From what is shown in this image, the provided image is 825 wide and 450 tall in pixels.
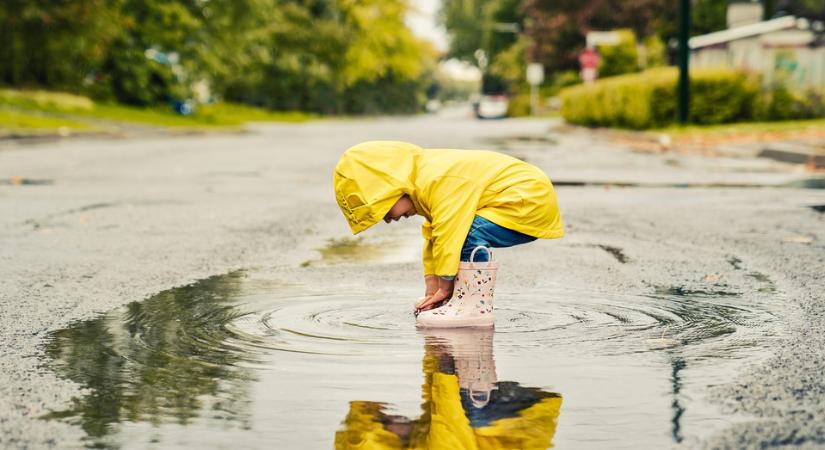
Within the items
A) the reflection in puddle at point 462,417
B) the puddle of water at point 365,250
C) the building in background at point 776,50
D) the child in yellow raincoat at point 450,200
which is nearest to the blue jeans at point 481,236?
the child in yellow raincoat at point 450,200

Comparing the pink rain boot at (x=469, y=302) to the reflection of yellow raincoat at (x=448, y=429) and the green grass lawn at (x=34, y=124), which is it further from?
the green grass lawn at (x=34, y=124)

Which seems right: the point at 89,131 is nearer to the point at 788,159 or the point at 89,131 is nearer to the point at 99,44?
the point at 99,44

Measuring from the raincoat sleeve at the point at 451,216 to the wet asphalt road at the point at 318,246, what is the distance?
140cm

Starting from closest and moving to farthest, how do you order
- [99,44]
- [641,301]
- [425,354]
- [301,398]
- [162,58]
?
[301,398]
[425,354]
[641,301]
[99,44]
[162,58]

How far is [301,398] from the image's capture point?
4.51 m

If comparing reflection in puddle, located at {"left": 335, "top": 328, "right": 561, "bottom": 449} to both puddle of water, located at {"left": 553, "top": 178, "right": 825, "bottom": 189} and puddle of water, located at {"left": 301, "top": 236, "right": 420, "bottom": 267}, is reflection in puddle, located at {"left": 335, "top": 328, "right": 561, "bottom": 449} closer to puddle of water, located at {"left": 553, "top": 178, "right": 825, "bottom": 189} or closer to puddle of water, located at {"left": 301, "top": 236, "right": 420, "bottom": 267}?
puddle of water, located at {"left": 301, "top": 236, "right": 420, "bottom": 267}

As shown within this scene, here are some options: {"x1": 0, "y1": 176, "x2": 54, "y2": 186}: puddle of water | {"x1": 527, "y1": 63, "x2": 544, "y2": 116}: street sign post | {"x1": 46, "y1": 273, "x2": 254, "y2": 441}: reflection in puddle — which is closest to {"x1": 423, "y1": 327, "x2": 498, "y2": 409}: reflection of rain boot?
{"x1": 46, "y1": 273, "x2": 254, "y2": 441}: reflection in puddle

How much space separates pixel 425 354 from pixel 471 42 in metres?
99.7

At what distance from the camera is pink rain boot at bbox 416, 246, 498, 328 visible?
5.93 m

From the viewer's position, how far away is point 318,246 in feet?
31.0

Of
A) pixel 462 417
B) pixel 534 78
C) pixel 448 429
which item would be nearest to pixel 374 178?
pixel 462 417

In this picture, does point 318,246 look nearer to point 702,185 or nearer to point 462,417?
point 462,417

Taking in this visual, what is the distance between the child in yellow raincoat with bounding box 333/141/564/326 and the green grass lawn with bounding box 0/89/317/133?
79.2 ft

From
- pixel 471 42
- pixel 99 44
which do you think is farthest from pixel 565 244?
pixel 471 42
